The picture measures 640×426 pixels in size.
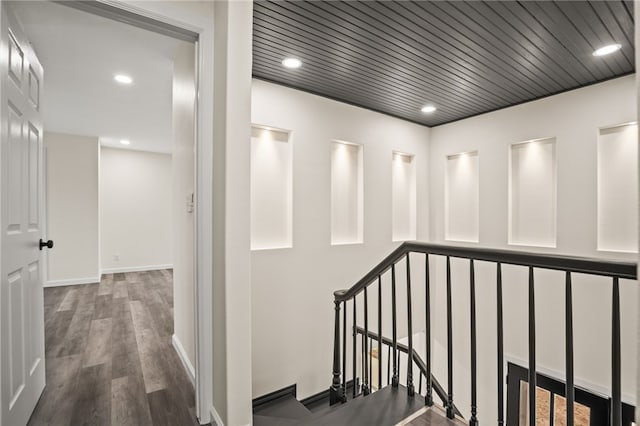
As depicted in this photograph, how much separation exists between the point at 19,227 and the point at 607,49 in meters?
4.24

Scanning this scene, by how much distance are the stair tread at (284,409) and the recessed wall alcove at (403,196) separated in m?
2.40

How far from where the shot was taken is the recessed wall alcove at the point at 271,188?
3229 mm

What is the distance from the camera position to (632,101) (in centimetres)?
295

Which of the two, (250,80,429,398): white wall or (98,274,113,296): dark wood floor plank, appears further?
(98,274,113,296): dark wood floor plank

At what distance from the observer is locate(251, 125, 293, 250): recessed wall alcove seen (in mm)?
3229

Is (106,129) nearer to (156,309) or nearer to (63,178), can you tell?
(63,178)

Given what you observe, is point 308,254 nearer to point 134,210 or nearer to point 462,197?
point 462,197

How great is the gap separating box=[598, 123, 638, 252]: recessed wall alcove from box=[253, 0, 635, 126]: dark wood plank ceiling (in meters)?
0.60

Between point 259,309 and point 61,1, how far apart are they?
2599 mm

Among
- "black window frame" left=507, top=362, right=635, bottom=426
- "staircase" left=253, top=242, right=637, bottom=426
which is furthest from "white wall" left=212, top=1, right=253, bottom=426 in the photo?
"black window frame" left=507, top=362, right=635, bottom=426

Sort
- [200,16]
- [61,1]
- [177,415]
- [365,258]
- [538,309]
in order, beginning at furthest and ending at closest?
[365,258] → [538,309] → [177,415] → [200,16] → [61,1]

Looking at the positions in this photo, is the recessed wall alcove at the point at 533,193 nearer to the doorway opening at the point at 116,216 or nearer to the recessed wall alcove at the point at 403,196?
the recessed wall alcove at the point at 403,196

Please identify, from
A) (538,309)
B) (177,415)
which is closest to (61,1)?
(177,415)

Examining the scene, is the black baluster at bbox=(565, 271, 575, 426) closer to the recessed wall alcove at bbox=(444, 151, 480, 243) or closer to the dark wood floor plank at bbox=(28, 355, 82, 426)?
the dark wood floor plank at bbox=(28, 355, 82, 426)
